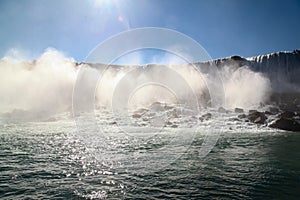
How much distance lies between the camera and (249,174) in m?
17.9

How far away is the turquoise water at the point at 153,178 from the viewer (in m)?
13.8

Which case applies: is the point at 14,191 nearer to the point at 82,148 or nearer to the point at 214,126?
the point at 82,148

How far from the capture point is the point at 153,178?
1688 cm

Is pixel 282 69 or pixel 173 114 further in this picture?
pixel 282 69

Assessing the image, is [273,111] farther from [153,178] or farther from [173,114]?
[153,178]

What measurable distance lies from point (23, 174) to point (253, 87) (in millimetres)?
95406

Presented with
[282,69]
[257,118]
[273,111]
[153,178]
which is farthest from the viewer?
[282,69]

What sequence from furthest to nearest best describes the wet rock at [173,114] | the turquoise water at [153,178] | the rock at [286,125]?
1. the wet rock at [173,114]
2. the rock at [286,125]
3. the turquoise water at [153,178]

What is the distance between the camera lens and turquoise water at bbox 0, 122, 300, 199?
13812 millimetres

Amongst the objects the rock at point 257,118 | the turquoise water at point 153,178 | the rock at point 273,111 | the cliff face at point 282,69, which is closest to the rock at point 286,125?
the rock at point 257,118

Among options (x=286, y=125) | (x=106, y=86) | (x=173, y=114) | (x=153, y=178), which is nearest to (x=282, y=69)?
(x=286, y=125)

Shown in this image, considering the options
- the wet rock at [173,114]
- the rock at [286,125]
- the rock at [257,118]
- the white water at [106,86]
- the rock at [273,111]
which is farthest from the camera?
the white water at [106,86]

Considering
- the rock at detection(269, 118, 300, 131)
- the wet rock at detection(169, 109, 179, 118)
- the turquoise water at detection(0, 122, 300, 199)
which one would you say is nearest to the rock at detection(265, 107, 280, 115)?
the rock at detection(269, 118, 300, 131)

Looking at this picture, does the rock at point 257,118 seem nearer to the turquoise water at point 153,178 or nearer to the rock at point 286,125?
the rock at point 286,125
